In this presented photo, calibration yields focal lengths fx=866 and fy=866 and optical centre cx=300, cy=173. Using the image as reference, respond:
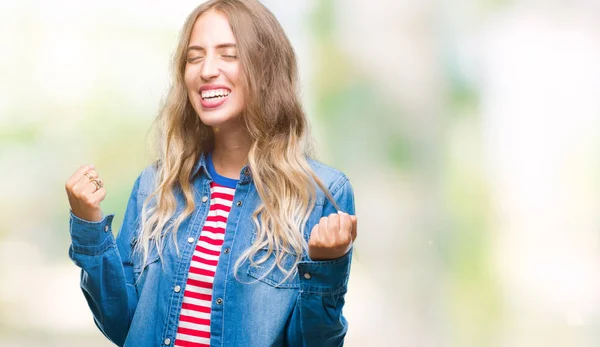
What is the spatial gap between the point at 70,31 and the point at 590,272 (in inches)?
70.5

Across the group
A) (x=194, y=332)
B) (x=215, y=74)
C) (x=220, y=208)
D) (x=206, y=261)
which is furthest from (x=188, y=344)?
(x=215, y=74)

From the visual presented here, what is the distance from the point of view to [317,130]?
2.72 m

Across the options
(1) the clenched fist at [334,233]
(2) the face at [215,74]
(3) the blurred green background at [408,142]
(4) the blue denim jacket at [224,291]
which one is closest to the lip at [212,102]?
(2) the face at [215,74]

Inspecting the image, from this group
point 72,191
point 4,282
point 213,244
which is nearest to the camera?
point 72,191

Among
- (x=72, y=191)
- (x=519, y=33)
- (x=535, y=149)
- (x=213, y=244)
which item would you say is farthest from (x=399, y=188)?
(x=72, y=191)

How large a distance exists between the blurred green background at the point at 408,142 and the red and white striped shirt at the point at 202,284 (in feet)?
4.19

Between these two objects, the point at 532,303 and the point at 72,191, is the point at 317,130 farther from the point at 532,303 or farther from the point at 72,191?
the point at 72,191

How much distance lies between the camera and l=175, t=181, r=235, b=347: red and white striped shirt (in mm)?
1398

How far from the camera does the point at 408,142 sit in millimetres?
2734

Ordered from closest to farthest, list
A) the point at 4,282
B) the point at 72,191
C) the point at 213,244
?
the point at 72,191
the point at 213,244
the point at 4,282

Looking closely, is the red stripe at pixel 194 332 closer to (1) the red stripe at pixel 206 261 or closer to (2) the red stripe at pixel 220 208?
(1) the red stripe at pixel 206 261

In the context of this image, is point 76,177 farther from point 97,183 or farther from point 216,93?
point 216,93

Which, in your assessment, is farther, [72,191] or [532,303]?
[532,303]

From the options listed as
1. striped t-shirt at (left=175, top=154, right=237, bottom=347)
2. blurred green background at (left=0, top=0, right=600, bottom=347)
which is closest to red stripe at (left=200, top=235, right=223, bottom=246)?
striped t-shirt at (left=175, top=154, right=237, bottom=347)
